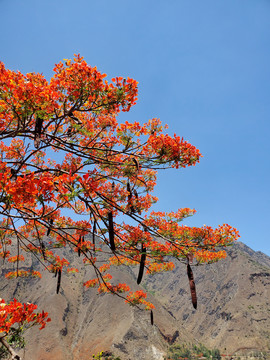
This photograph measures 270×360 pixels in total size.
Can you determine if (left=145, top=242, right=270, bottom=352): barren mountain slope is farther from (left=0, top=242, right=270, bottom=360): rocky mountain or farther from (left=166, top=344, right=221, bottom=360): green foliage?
(left=166, top=344, right=221, bottom=360): green foliage

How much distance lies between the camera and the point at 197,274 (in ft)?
359

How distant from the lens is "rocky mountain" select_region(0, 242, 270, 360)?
48.7 meters

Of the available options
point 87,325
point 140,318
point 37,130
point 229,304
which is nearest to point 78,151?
point 37,130

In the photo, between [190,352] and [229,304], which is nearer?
[190,352]

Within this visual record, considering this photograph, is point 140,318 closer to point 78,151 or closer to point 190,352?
point 190,352

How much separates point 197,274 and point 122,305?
58.9 metres

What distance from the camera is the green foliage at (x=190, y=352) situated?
52.3 metres

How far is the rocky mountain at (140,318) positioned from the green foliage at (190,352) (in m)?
2.05

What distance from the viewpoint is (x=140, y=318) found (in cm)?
5622

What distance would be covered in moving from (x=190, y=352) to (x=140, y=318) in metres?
16.7

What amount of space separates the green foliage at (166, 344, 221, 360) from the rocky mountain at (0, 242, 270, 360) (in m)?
2.05

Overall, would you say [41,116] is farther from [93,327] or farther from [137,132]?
[93,327]

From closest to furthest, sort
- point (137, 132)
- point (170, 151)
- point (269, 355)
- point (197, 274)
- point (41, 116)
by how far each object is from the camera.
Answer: point (41, 116) → point (170, 151) → point (137, 132) → point (269, 355) → point (197, 274)

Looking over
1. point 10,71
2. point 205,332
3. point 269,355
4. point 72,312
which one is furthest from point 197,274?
point 10,71
